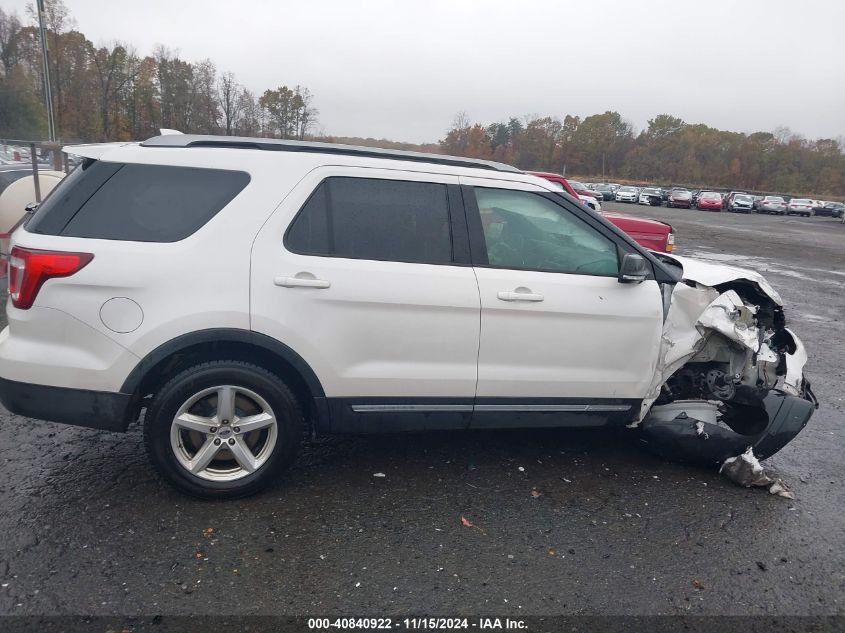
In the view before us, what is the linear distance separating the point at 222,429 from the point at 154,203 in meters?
1.27

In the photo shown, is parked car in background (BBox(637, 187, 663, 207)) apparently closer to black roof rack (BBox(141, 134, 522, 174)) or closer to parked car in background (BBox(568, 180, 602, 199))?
parked car in background (BBox(568, 180, 602, 199))

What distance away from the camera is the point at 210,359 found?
343cm

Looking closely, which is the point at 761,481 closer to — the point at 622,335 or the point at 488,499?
the point at 622,335

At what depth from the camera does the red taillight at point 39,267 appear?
3.16 meters

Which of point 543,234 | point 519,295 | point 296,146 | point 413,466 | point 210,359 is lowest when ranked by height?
point 413,466

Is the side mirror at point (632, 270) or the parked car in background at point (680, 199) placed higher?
the side mirror at point (632, 270)

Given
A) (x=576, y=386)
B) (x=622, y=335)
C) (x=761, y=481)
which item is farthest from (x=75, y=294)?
(x=761, y=481)

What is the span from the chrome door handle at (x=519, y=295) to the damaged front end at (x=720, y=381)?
1003mm

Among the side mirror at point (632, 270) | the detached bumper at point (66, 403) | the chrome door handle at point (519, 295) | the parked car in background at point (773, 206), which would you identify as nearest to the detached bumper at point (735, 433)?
the side mirror at point (632, 270)

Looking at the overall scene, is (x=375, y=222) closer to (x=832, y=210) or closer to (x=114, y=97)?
(x=114, y=97)

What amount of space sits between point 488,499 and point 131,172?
2698 millimetres

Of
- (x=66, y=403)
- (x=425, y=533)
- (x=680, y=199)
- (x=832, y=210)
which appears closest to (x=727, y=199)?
(x=680, y=199)

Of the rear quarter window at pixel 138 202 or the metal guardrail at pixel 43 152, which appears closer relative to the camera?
the rear quarter window at pixel 138 202

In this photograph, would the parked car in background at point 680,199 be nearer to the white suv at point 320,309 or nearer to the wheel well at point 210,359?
the white suv at point 320,309
